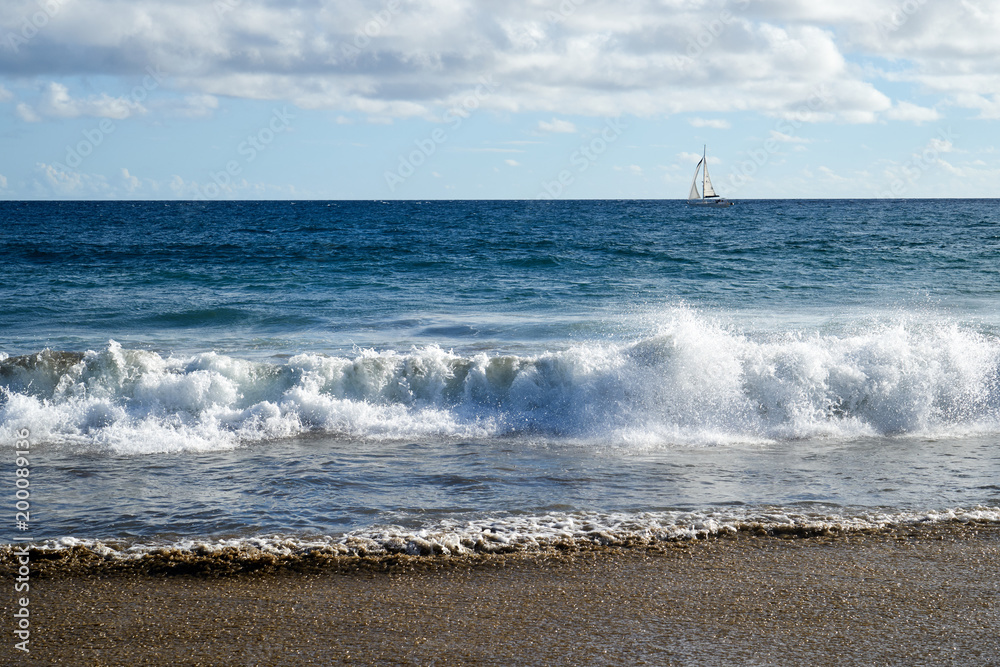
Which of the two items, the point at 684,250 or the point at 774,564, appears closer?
the point at 774,564

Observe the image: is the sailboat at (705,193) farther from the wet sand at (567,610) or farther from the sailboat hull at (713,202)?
the wet sand at (567,610)

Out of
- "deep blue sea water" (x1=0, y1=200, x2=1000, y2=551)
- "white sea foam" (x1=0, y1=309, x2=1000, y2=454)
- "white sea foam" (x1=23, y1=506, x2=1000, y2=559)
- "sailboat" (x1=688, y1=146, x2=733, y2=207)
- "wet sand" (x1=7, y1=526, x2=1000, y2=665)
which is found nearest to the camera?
"wet sand" (x1=7, y1=526, x2=1000, y2=665)

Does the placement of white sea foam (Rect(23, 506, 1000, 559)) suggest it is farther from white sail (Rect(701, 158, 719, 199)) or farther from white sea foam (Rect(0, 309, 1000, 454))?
white sail (Rect(701, 158, 719, 199))

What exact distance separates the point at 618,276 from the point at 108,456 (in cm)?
1687

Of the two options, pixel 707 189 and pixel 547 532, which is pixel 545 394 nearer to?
pixel 547 532

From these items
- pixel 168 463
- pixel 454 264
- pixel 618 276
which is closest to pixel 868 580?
pixel 168 463

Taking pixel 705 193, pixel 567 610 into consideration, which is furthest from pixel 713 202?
pixel 567 610

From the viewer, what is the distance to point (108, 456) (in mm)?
7660

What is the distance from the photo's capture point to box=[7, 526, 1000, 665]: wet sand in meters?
3.86

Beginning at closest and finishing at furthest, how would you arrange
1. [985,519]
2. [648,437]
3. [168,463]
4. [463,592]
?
[463,592] < [985,519] < [168,463] < [648,437]

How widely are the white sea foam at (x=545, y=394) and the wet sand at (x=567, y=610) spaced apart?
3390 mm

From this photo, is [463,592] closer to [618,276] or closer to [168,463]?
[168,463]

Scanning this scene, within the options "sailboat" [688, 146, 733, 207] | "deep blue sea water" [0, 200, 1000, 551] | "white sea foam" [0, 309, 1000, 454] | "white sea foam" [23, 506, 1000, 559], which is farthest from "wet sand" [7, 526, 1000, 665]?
"sailboat" [688, 146, 733, 207]

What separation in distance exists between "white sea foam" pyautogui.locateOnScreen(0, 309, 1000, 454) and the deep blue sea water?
0.03 m
